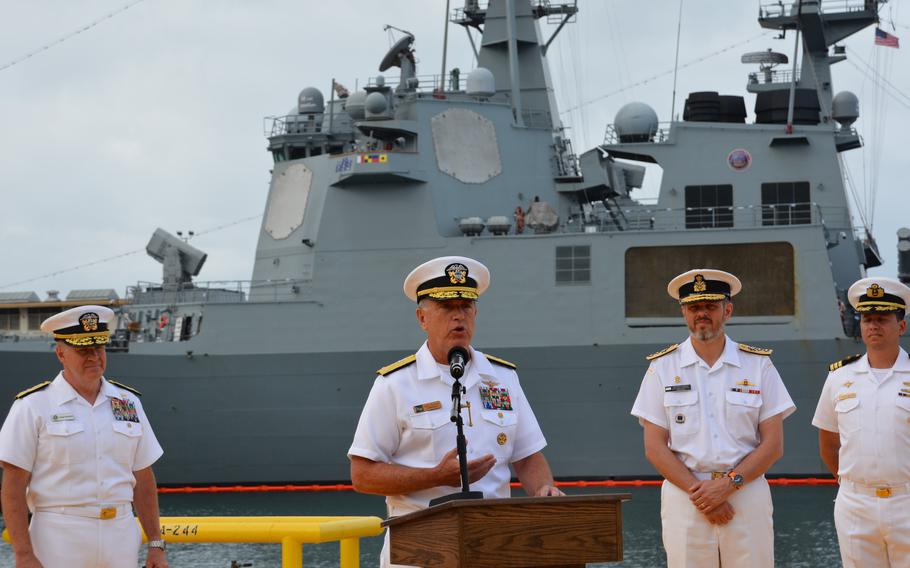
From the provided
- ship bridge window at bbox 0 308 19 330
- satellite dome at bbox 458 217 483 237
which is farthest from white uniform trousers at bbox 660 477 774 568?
ship bridge window at bbox 0 308 19 330

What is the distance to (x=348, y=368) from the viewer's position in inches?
715

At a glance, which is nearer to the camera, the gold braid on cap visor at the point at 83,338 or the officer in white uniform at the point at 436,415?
the officer in white uniform at the point at 436,415

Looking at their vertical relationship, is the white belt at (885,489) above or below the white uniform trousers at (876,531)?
above

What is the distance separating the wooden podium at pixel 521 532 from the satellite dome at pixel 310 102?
1799cm

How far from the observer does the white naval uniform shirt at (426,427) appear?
3.77 meters

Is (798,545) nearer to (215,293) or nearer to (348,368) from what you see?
(348,368)

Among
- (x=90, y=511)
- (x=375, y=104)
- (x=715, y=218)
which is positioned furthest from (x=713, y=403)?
(x=375, y=104)

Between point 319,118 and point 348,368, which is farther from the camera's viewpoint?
point 319,118

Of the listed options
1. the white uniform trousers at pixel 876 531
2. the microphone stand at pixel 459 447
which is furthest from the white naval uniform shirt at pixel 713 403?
the microphone stand at pixel 459 447

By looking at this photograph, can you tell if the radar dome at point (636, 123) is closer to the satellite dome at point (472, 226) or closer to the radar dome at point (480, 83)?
the radar dome at point (480, 83)

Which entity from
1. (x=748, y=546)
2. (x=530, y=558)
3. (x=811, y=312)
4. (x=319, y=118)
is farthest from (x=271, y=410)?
(x=530, y=558)

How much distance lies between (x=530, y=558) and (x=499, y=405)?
0.68 meters

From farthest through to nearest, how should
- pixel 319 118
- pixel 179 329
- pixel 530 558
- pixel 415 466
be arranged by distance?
pixel 319 118
pixel 179 329
pixel 415 466
pixel 530 558

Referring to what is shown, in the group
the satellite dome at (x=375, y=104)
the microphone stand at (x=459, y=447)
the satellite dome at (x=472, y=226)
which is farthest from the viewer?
the satellite dome at (x=375, y=104)
